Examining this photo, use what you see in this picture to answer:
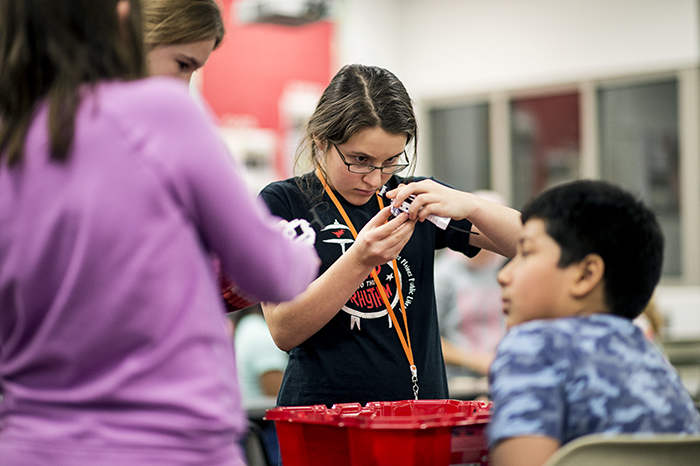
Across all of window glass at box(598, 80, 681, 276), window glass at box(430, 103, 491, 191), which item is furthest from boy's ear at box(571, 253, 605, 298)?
window glass at box(430, 103, 491, 191)

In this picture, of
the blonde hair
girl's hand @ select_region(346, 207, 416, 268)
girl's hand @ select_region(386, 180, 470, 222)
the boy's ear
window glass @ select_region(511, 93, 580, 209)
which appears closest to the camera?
the boy's ear

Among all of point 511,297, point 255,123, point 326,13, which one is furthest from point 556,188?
point 255,123

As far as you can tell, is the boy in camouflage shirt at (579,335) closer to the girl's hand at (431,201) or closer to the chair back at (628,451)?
the chair back at (628,451)

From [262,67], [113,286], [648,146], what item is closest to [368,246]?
[113,286]

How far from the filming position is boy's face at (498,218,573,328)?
1.07m

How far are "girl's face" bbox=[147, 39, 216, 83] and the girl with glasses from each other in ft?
1.16

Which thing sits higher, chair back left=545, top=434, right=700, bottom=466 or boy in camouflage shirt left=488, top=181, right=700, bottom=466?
boy in camouflage shirt left=488, top=181, right=700, bottom=466

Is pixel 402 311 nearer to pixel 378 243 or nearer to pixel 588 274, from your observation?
pixel 378 243

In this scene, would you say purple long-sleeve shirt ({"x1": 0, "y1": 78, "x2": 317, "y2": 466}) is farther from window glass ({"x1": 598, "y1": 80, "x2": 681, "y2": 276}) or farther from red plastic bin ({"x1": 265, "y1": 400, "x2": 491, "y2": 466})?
A: window glass ({"x1": 598, "y1": 80, "x2": 681, "y2": 276})

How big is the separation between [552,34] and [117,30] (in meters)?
6.03

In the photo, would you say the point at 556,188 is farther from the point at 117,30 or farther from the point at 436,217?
the point at 117,30

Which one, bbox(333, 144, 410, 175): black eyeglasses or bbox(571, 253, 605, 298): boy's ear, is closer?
bbox(571, 253, 605, 298): boy's ear

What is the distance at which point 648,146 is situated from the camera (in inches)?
234

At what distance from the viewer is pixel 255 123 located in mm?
6152
